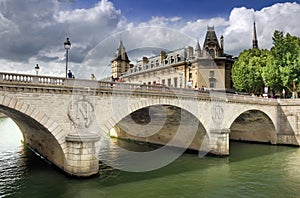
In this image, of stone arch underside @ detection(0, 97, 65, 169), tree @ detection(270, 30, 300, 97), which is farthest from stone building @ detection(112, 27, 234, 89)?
stone arch underside @ detection(0, 97, 65, 169)

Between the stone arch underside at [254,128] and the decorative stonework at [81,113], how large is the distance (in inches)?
898

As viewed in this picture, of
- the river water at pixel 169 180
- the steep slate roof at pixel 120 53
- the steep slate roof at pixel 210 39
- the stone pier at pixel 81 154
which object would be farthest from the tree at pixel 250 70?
the steep slate roof at pixel 120 53

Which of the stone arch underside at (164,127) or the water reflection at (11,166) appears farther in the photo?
the stone arch underside at (164,127)

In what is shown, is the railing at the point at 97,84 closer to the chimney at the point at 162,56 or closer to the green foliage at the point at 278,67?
the green foliage at the point at 278,67

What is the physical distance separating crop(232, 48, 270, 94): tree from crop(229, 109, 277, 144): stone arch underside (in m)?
11.0

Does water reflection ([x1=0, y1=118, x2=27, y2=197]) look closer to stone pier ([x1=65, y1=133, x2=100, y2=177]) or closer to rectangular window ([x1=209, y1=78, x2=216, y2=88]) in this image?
stone pier ([x1=65, y1=133, x2=100, y2=177])

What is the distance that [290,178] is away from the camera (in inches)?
738

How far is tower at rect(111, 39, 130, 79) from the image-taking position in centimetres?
7781

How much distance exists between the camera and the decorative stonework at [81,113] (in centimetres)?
1648

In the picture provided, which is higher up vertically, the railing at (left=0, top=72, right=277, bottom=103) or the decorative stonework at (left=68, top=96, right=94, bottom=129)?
the railing at (left=0, top=72, right=277, bottom=103)

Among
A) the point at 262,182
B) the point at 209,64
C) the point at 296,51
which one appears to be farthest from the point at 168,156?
the point at 209,64

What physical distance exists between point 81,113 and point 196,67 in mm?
39104

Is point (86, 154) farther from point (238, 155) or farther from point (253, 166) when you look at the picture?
point (238, 155)

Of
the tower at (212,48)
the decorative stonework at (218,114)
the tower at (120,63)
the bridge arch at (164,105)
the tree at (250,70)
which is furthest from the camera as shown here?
the tower at (120,63)
